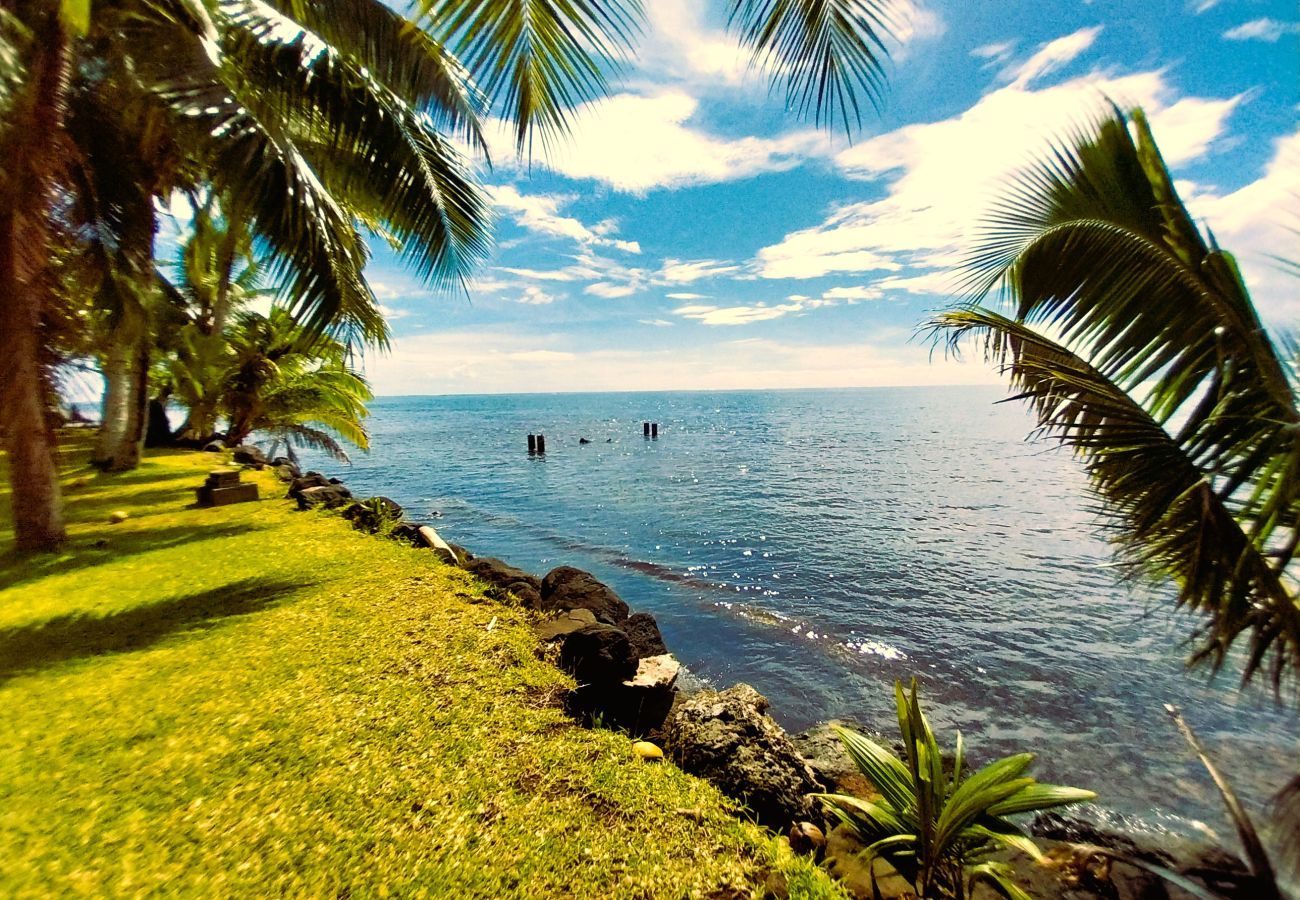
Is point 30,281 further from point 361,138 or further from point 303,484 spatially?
point 303,484

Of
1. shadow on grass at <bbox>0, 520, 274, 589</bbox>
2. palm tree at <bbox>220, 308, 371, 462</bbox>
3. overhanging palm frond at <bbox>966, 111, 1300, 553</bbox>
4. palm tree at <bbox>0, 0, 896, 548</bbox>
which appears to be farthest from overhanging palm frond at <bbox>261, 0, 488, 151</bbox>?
palm tree at <bbox>220, 308, 371, 462</bbox>

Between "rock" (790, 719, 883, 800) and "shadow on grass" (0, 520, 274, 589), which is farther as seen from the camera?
"shadow on grass" (0, 520, 274, 589)

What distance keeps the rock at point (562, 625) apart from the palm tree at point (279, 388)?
12805 millimetres

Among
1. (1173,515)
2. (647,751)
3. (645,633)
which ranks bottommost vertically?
(645,633)

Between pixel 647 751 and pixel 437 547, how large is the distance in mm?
5531

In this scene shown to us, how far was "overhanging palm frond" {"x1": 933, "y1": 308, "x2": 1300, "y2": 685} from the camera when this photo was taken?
7.63 ft

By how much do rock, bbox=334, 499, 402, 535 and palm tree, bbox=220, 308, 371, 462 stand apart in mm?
7410

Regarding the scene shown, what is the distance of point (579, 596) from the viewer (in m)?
6.78

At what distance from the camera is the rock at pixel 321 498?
10.0 meters

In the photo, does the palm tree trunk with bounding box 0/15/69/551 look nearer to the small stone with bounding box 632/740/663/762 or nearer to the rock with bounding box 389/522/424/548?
the rock with bounding box 389/522/424/548

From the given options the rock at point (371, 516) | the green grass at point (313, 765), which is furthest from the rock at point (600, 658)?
the rock at point (371, 516)

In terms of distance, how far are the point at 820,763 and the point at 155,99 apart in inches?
390

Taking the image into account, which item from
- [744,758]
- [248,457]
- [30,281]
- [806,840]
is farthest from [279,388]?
[806,840]

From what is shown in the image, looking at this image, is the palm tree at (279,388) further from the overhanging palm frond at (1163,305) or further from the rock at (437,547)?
the overhanging palm frond at (1163,305)
